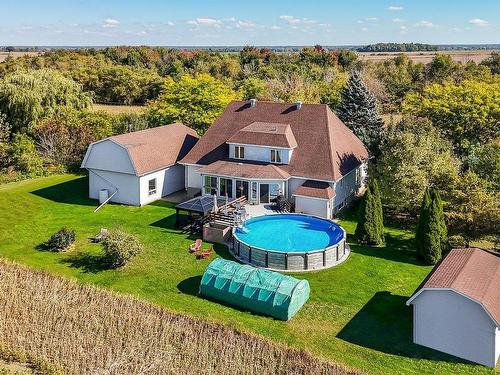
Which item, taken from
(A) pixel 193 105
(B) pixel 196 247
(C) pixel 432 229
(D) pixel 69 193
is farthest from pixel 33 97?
(C) pixel 432 229

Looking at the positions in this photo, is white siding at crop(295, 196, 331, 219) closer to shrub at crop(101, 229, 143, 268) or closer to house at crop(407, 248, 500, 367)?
shrub at crop(101, 229, 143, 268)

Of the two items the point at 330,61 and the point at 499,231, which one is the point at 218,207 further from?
the point at 330,61

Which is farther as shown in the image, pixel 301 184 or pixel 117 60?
pixel 117 60

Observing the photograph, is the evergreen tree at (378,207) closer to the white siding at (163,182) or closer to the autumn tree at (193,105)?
the white siding at (163,182)

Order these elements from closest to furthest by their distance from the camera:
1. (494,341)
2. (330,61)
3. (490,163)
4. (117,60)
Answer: (494,341)
(490,163)
(330,61)
(117,60)

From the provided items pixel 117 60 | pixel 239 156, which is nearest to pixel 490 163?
pixel 239 156

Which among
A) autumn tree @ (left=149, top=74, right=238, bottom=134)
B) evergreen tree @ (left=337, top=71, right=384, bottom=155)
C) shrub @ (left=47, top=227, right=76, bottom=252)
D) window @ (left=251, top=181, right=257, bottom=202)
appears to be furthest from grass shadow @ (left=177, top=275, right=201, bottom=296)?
evergreen tree @ (left=337, top=71, right=384, bottom=155)

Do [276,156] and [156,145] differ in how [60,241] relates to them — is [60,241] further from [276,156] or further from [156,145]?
[276,156]

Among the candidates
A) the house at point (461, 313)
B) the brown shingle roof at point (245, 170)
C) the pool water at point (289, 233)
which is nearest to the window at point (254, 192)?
the brown shingle roof at point (245, 170)
